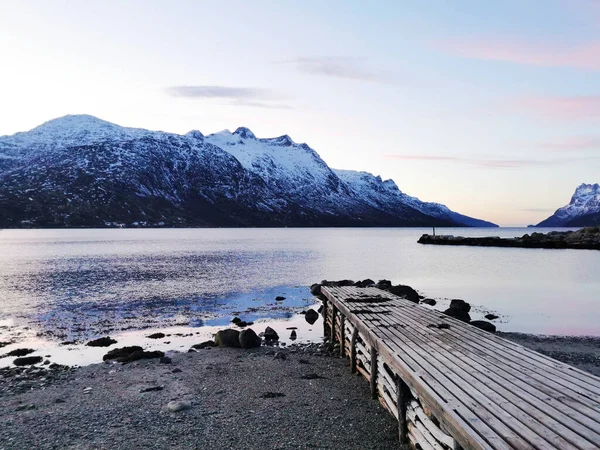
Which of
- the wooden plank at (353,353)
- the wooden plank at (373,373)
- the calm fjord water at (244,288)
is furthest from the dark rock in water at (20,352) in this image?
the wooden plank at (373,373)

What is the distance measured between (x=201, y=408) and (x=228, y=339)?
7.93 metres

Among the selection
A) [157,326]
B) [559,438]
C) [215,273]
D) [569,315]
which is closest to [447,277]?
[569,315]

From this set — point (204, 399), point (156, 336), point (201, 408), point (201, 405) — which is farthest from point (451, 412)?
point (156, 336)

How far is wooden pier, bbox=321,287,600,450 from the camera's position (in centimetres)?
673

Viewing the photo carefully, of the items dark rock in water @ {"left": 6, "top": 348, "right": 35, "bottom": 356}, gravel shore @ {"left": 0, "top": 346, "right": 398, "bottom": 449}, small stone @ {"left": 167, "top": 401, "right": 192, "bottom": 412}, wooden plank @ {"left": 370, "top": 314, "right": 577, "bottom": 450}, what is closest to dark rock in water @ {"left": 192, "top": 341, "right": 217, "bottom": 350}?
gravel shore @ {"left": 0, "top": 346, "right": 398, "bottom": 449}

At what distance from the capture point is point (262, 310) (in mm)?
31688

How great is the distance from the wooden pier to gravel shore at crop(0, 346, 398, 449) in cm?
102

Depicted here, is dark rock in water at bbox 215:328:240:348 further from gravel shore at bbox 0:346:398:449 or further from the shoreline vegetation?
gravel shore at bbox 0:346:398:449

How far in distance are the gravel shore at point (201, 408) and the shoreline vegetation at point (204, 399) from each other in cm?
3

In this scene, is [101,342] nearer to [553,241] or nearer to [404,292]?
[404,292]

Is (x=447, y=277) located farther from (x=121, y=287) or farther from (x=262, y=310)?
(x=121, y=287)

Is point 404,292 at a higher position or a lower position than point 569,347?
higher

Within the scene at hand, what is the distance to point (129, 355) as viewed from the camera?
61.7ft

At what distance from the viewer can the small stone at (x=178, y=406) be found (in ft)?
42.0
